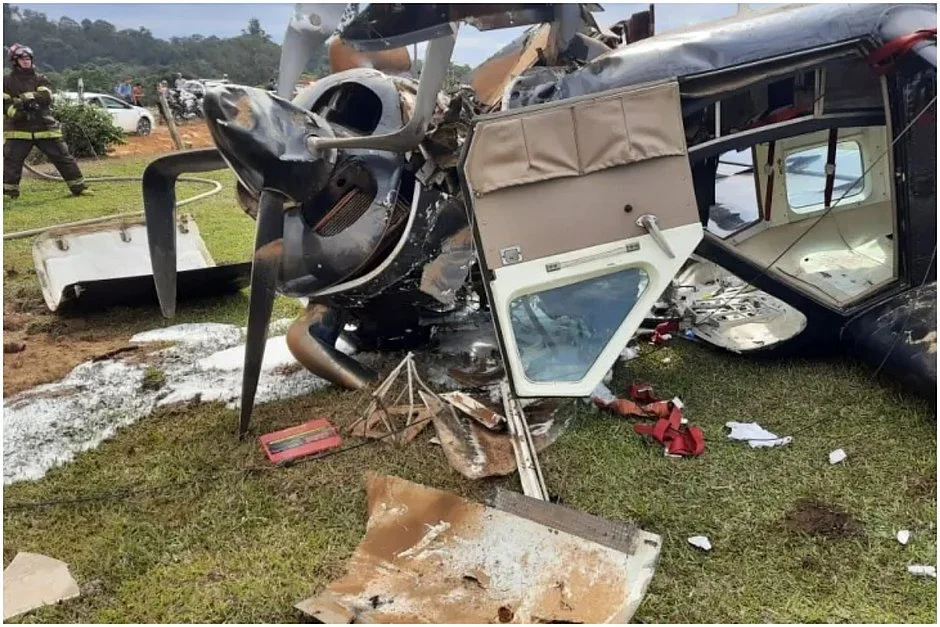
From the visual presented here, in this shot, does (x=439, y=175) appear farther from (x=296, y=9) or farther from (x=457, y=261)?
(x=296, y=9)

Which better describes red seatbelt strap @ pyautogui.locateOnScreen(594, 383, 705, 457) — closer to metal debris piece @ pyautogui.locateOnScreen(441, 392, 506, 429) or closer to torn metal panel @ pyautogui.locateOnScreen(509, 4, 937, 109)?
metal debris piece @ pyautogui.locateOnScreen(441, 392, 506, 429)

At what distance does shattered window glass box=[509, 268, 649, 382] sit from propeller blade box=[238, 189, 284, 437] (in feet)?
5.07

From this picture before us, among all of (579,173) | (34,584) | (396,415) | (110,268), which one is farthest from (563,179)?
(110,268)

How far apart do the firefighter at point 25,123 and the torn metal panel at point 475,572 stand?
1197 cm

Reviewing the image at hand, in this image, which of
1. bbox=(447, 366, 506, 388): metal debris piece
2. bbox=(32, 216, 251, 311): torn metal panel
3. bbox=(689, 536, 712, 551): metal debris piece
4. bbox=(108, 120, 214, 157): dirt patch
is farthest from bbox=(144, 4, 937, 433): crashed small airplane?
bbox=(108, 120, 214, 157): dirt patch

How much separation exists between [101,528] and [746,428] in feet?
12.3

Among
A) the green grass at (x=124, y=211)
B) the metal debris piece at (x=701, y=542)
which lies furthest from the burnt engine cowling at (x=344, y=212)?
the green grass at (x=124, y=211)

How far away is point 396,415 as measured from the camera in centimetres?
500

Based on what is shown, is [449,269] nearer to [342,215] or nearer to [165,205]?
[342,215]

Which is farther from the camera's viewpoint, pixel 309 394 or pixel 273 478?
pixel 309 394

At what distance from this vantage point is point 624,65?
4617 millimetres

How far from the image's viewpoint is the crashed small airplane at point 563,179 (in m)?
4.23

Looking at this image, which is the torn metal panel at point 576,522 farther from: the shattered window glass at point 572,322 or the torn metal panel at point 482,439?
the shattered window glass at point 572,322

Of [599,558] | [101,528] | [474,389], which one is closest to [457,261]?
[474,389]
